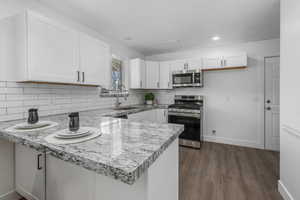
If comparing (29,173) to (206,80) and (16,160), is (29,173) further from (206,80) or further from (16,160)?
(206,80)

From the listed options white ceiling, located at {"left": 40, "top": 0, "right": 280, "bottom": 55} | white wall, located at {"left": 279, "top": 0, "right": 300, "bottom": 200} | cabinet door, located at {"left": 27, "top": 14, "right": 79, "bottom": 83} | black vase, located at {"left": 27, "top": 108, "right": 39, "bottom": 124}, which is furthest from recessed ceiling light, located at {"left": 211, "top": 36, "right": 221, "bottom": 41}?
black vase, located at {"left": 27, "top": 108, "right": 39, "bottom": 124}

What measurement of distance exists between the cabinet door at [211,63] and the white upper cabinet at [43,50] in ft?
8.60

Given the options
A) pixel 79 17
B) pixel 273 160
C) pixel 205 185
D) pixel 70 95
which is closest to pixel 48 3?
pixel 79 17

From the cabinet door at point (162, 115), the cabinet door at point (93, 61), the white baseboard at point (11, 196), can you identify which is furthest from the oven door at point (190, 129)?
the white baseboard at point (11, 196)

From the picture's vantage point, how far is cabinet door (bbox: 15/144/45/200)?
120cm

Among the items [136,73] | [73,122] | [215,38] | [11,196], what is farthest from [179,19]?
[11,196]

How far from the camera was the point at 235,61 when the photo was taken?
305 cm

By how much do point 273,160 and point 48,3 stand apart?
4.48 meters

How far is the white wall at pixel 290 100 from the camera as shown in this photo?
1312mm

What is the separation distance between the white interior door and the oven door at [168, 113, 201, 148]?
1558 mm

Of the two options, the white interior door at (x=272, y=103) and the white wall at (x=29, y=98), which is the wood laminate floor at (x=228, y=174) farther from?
the white wall at (x=29, y=98)

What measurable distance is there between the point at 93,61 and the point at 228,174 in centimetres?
277

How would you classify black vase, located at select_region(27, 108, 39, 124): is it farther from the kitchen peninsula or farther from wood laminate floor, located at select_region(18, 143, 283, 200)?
wood laminate floor, located at select_region(18, 143, 283, 200)

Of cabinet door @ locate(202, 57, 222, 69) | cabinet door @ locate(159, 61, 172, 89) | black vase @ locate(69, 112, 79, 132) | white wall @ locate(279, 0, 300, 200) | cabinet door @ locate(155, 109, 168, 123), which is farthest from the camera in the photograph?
cabinet door @ locate(159, 61, 172, 89)
